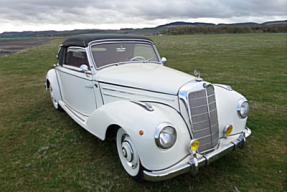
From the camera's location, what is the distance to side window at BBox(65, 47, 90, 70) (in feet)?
13.9


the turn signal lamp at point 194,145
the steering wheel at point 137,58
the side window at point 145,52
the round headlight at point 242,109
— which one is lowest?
the turn signal lamp at point 194,145

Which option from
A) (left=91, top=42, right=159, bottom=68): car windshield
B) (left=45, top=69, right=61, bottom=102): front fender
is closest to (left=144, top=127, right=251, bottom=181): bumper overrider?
(left=91, top=42, right=159, bottom=68): car windshield

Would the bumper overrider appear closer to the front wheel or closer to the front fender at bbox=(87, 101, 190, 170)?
the front fender at bbox=(87, 101, 190, 170)

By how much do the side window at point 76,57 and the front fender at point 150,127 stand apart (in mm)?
1544

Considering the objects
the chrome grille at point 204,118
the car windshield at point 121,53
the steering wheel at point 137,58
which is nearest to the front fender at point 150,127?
Result: the chrome grille at point 204,118

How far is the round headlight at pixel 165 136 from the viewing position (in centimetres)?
254

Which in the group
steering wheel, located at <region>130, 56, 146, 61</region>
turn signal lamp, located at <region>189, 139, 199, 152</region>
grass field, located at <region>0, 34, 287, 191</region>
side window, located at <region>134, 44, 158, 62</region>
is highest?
side window, located at <region>134, 44, 158, 62</region>

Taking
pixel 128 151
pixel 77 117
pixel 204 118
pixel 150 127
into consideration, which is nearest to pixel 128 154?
pixel 128 151

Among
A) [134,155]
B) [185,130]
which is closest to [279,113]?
[185,130]

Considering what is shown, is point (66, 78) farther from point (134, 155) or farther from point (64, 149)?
point (134, 155)

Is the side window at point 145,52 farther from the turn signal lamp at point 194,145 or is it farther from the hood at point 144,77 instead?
the turn signal lamp at point 194,145

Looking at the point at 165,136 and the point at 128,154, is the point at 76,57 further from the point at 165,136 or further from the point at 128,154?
the point at 165,136

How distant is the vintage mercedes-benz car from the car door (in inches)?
0.8

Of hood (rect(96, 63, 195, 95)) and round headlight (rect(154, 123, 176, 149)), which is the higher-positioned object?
hood (rect(96, 63, 195, 95))
